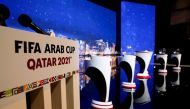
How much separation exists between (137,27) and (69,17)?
8.45 ft

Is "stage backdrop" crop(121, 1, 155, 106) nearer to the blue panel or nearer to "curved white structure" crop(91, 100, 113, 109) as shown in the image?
the blue panel

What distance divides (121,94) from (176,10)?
4.64 meters

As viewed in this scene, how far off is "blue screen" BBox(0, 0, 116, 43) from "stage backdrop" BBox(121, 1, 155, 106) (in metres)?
0.39

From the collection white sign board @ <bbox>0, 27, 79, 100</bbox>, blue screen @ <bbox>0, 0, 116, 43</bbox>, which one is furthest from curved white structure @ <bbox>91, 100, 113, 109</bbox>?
blue screen @ <bbox>0, 0, 116, 43</bbox>

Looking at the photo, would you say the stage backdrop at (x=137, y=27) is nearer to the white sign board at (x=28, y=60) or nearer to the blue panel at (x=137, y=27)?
the blue panel at (x=137, y=27)

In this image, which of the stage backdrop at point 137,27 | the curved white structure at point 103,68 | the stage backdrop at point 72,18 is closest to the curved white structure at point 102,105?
the curved white structure at point 103,68

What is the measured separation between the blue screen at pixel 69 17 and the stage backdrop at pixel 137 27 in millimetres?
395

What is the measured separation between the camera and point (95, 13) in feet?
13.2

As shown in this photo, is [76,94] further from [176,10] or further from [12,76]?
[176,10]

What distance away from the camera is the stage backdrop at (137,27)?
5.04 metres

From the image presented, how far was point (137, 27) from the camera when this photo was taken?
5.18m

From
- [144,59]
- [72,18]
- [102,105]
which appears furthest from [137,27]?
[102,105]

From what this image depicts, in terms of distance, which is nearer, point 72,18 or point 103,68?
point 103,68

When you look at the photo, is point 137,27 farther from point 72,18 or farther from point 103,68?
point 103,68
